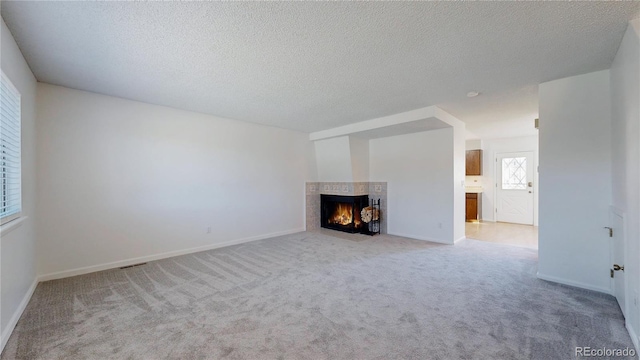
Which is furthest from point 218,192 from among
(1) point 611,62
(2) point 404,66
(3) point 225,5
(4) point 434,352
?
(1) point 611,62

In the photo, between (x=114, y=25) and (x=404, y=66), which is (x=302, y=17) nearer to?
(x=404, y=66)

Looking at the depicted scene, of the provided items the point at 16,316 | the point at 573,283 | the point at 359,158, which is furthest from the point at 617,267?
the point at 16,316

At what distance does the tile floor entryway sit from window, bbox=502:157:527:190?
1105mm

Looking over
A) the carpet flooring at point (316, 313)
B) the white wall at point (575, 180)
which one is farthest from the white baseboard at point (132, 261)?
the white wall at point (575, 180)

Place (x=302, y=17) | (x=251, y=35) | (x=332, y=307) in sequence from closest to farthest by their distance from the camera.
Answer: (x=302, y=17) < (x=251, y=35) < (x=332, y=307)

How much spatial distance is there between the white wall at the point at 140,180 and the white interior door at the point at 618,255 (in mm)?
4979

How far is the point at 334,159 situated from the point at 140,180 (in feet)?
12.6

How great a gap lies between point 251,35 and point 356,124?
131 inches

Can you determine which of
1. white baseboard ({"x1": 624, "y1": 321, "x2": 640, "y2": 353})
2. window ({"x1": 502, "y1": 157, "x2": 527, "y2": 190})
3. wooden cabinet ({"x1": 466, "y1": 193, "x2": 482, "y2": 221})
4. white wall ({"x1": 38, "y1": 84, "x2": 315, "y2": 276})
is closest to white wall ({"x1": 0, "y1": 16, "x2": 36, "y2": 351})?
white wall ({"x1": 38, "y1": 84, "x2": 315, "y2": 276})

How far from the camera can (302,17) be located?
1843 mm

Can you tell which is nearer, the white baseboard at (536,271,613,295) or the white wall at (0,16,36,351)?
the white wall at (0,16,36,351)

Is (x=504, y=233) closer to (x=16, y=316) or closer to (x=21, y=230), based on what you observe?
(x=16, y=316)

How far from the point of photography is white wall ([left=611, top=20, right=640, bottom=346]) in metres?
1.86

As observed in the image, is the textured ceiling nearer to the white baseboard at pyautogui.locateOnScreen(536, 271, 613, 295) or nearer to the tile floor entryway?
the white baseboard at pyautogui.locateOnScreen(536, 271, 613, 295)
